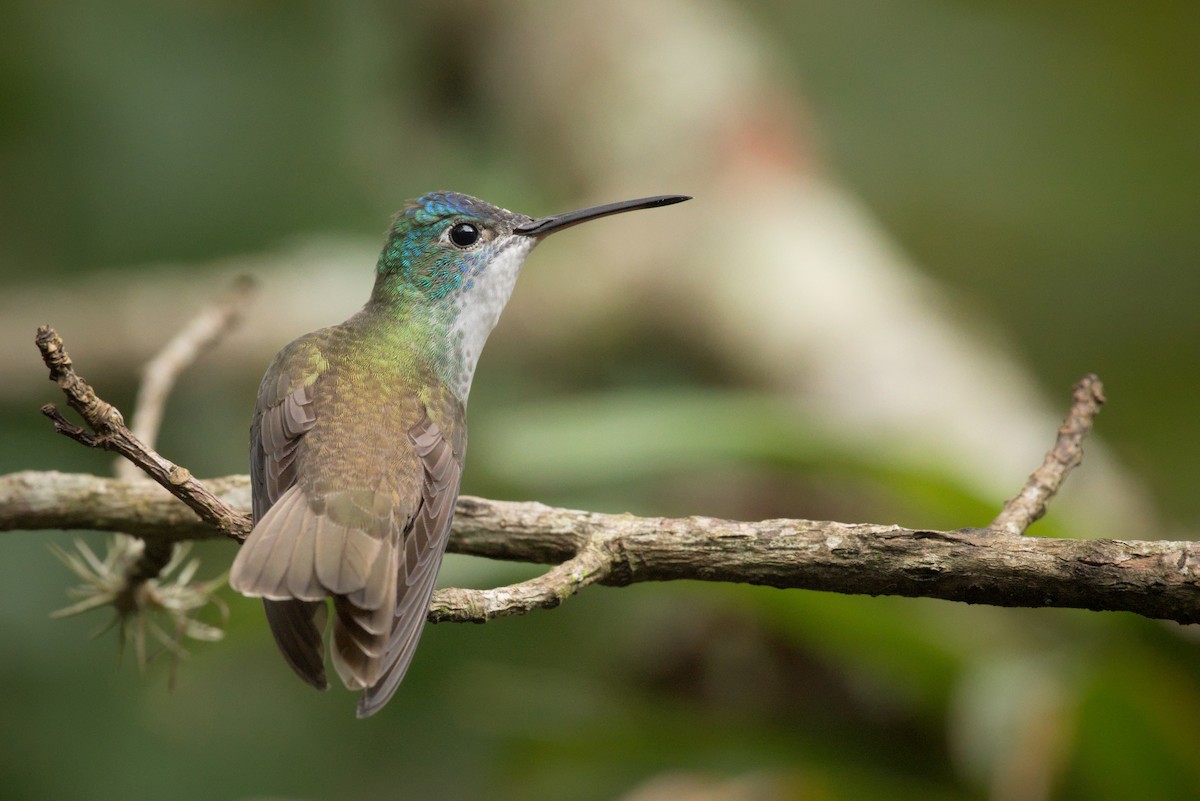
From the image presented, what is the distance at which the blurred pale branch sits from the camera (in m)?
2.12

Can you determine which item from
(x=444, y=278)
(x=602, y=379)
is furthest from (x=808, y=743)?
(x=602, y=379)

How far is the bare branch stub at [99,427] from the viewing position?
2.06 meters

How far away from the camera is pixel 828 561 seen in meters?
2.29

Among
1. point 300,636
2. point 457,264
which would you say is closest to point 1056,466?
point 300,636

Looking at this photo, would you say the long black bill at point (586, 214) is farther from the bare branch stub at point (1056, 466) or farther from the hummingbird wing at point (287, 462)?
the bare branch stub at point (1056, 466)

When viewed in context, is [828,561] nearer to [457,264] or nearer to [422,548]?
[422,548]

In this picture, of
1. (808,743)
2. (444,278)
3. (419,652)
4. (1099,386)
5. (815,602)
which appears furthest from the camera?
(419,652)

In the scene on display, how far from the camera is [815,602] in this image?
415cm

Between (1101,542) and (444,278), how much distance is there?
213cm

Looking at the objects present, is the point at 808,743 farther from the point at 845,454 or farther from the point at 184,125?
→ the point at 184,125

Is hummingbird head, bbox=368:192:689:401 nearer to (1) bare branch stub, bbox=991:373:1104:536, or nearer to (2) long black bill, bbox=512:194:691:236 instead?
(2) long black bill, bbox=512:194:691:236

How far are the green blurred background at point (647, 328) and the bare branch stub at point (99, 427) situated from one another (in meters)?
1.94

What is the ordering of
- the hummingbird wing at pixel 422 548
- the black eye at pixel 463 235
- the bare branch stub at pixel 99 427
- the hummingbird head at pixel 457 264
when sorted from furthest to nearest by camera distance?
the black eye at pixel 463 235 < the hummingbird head at pixel 457 264 < the hummingbird wing at pixel 422 548 < the bare branch stub at pixel 99 427

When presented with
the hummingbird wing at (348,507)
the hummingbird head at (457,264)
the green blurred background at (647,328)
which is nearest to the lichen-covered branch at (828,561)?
the hummingbird wing at (348,507)
